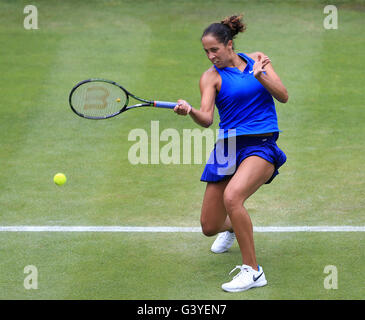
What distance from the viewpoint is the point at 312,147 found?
1075 cm

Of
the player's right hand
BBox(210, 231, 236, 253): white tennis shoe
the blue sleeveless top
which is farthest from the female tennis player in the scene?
BBox(210, 231, 236, 253): white tennis shoe

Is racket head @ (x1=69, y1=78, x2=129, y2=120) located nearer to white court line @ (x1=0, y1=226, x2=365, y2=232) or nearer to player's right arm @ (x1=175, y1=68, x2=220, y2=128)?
player's right arm @ (x1=175, y1=68, x2=220, y2=128)

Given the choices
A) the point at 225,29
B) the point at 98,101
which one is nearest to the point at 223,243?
the point at 98,101

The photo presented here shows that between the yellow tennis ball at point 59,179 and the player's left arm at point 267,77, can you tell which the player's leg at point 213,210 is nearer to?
the player's left arm at point 267,77

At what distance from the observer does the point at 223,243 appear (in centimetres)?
771

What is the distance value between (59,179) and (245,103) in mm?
3050

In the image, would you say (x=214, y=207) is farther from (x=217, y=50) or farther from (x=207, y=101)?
(x=217, y=50)

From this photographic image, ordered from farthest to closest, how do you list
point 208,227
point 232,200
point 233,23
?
point 208,227, point 233,23, point 232,200

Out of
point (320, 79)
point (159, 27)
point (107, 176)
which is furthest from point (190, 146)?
point (159, 27)

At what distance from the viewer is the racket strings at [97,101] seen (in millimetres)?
7625

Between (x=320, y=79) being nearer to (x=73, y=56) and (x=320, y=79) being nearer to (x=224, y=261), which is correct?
(x=73, y=56)

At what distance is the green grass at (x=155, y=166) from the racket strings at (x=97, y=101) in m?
1.29

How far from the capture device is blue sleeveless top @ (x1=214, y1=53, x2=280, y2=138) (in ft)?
23.0

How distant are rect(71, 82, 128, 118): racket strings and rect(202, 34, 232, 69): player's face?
1.05m
